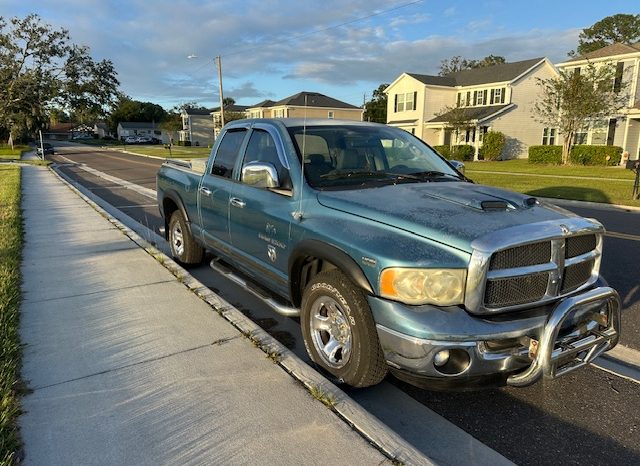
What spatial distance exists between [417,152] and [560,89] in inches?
1172

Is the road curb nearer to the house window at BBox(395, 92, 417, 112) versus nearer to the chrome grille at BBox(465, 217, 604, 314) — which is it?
the chrome grille at BBox(465, 217, 604, 314)

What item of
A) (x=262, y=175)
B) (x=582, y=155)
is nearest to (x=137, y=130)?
(x=582, y=155)

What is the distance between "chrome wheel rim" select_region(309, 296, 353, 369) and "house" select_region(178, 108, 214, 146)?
8959 cm

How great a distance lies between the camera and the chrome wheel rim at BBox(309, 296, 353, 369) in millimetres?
3174

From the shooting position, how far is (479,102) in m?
41.6

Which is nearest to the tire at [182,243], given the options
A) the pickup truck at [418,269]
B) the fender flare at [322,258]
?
the pickup truck at [418,269]

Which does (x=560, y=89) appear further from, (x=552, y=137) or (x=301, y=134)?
(x=301, y=134)

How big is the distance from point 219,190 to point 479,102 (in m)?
41.1

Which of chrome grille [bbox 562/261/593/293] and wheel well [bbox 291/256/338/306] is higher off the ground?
chrome grille [bbox 562/261/593/293]

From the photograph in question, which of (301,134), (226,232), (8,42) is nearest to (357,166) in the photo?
(301,134)

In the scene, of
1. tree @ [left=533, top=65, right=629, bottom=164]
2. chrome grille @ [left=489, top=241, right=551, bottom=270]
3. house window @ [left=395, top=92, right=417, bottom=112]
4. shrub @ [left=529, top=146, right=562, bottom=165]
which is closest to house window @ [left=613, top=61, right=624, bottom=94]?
tree @ [left=533, top=65, right=629, bottom=164]

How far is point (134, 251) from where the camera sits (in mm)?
6809

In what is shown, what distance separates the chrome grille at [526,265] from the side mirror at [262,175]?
1790mm

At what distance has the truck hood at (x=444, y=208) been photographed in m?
2.77
